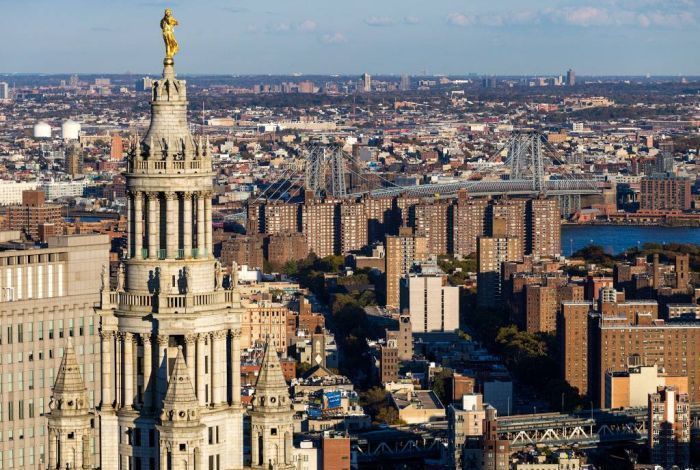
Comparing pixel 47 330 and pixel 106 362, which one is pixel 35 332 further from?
pixel 106 362

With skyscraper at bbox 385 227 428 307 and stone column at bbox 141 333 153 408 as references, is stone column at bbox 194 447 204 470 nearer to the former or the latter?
stone column at bbox 141 333 153 408

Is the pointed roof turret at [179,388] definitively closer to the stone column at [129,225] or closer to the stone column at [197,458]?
the stone column at [197,458]

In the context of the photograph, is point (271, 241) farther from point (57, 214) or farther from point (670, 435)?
point (670, 435)

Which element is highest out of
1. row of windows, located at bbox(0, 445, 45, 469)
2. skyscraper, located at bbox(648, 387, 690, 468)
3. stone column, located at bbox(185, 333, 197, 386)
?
stone column, located at bbox(185, 333, 197, 386)

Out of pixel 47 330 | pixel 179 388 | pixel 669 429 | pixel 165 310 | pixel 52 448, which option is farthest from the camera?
pixel 669 429

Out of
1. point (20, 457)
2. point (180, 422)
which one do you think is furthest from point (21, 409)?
point (180, 422)

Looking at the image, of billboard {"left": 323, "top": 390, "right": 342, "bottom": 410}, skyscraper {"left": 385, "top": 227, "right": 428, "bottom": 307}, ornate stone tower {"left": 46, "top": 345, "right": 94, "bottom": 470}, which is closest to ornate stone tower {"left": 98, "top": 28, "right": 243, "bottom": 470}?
ornate stone tower {"left": 46, "top": 345, "right": 94, "bottom": 470}

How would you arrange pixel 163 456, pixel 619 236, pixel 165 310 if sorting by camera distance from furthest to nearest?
pixel 619 236 → pixel 165 310 → pixel 163 456
